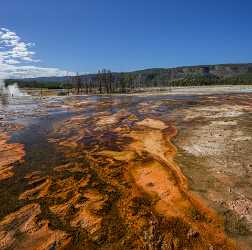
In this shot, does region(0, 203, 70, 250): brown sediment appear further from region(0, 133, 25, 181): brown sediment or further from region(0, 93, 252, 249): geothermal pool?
region(0, 133, 25, 181): brown sediment

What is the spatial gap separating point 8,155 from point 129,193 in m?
6.91

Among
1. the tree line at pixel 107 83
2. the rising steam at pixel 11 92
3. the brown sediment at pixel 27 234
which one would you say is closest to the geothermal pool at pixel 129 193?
the brown sediment at pixel 27 234

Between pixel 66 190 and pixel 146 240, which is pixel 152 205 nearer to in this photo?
pixel 146 240

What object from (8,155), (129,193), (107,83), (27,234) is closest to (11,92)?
(107,83)

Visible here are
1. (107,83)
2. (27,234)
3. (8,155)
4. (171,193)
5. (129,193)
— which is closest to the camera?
(27,234)

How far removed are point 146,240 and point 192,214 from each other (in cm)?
152

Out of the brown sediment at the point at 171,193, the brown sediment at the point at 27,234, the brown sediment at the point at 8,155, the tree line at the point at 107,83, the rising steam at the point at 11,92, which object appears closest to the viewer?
the brown sediment at the point at 27,234

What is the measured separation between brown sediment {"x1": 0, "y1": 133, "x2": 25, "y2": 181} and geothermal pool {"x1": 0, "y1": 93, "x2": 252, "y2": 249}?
1.6 inches

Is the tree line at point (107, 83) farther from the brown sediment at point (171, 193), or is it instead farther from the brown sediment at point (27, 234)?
the brown sediment at point (27, 234)

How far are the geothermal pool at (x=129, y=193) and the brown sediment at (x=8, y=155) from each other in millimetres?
40

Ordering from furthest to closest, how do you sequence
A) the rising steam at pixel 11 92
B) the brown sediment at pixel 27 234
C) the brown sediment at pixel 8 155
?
the rising steam at pixel 11 92 → the brown sediment at pixel 8 155 → the brown sediment at pixel 27 234

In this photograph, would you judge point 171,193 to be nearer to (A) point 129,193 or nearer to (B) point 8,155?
(A) point 129,193

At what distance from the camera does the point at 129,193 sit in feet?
26.7

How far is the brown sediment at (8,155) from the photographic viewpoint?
1032 centimetres
